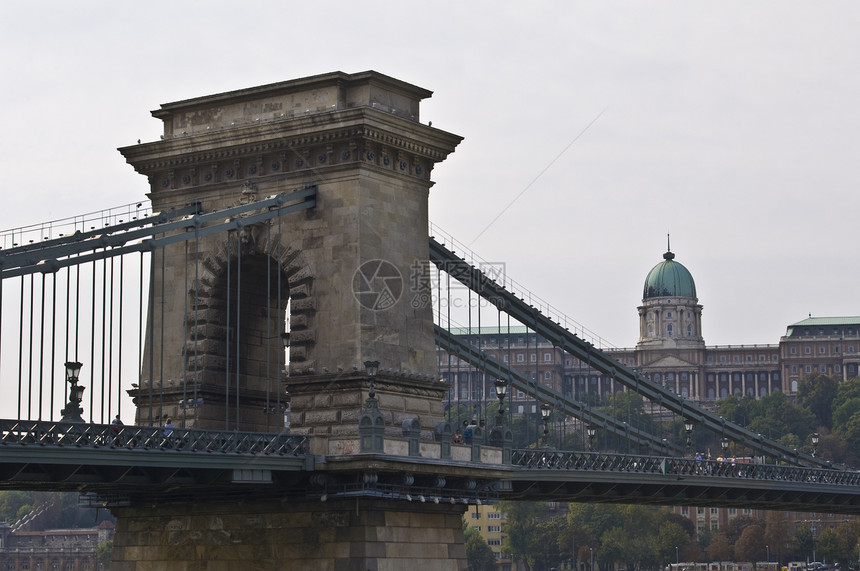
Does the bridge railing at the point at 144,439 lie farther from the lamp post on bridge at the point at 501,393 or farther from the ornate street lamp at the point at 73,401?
the lamp post on bridge at the point at 501,393

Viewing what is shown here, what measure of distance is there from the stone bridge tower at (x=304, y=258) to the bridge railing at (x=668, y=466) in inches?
552

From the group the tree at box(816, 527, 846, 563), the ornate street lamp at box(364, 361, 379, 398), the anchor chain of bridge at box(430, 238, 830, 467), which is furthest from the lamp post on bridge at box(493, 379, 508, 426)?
the tree at box(816, 527, 846, 563)

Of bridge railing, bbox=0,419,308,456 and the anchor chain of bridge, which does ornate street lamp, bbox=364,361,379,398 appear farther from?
the anchor chain of bridge

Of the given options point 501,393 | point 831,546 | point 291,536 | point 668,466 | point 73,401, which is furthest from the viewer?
point 831,546

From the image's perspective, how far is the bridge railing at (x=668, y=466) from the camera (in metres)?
73.6

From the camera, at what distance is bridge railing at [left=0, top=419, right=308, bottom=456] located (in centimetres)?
4681

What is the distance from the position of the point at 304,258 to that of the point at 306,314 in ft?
6.52

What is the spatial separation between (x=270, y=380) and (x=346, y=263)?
7140 mm

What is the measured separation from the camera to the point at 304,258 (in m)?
58.9

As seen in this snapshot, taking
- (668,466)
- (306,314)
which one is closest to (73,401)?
(306,314)

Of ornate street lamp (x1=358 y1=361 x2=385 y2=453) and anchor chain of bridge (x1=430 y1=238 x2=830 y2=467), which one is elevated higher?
anchor chain of bridge (x1=430 y1=238 x2=830 y2=467)

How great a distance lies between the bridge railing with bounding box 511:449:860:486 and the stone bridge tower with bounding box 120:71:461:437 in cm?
1402

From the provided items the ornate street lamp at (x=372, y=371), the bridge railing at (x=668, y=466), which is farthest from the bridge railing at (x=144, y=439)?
the bridge railing at (x=668, y=466)

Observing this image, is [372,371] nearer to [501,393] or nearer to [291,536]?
[291,536]
